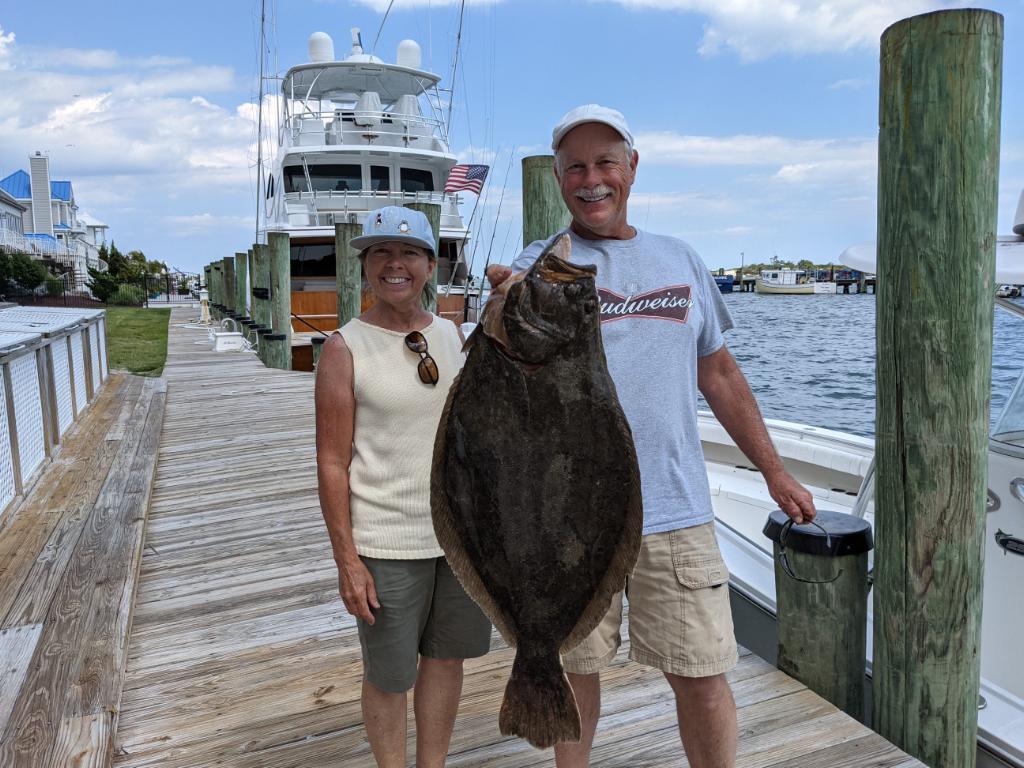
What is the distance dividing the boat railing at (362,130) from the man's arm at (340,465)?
64.9ft

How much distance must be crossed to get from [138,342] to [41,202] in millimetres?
52440

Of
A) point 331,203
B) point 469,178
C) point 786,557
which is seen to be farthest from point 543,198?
point 331,203

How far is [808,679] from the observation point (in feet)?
11.3

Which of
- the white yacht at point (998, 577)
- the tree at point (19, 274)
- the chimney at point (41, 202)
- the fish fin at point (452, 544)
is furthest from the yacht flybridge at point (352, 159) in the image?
the chimney at point (41, 202)

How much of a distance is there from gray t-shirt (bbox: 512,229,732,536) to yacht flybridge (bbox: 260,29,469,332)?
54.6 feet

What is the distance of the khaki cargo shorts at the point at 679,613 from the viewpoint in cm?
226

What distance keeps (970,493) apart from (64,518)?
16.5ft

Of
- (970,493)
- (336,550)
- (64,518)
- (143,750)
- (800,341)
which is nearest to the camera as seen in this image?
(336,550)

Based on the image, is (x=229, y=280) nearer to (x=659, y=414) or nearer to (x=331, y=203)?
(x=331, y=203)

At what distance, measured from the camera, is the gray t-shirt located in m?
2.21

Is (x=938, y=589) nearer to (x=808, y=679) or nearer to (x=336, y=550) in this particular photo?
(x=808, y=679)

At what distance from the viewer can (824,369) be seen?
71.7ft

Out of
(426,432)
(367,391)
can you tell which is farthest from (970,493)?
(367,391)

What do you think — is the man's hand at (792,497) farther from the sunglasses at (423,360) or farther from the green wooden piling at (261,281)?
the green wooden piling at (261,281)
